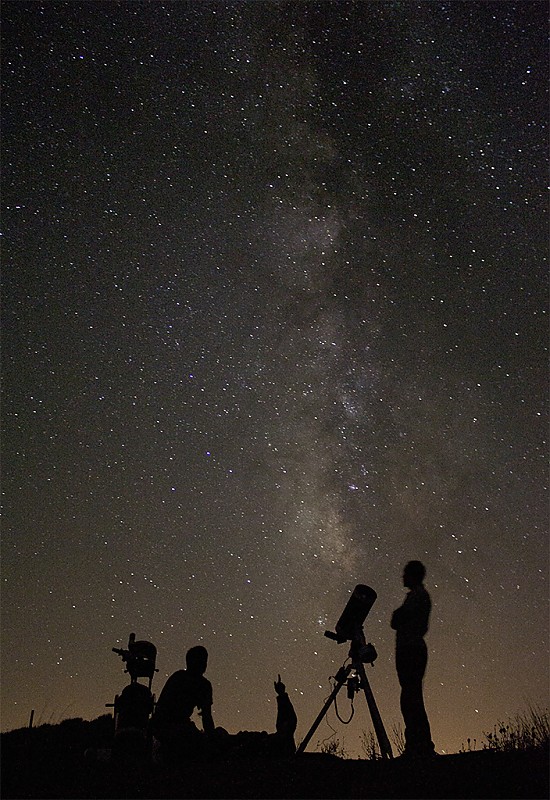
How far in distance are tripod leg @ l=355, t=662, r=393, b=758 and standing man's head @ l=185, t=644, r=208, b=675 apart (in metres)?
1.53

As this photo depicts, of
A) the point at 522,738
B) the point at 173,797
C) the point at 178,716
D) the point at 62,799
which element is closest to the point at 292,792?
the point at 173,797

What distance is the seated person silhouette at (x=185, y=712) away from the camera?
5.17 metres

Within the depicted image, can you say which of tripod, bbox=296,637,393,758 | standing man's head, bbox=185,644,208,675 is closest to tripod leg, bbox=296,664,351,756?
tripod, bbox=296,637,393,758

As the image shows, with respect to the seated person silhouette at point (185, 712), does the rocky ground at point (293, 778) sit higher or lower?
lower

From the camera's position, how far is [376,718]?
575 cm

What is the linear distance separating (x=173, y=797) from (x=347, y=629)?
295 centimetres

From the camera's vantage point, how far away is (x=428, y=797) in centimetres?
336

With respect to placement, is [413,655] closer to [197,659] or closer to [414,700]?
[414,700]

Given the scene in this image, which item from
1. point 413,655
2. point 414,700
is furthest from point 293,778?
point 413,655

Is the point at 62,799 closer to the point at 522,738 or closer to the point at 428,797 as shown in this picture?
the point at 428,797

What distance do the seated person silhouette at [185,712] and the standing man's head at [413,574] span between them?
186 centimetres

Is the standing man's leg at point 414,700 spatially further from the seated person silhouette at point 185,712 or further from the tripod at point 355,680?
the seated person silhouette at point 185,712

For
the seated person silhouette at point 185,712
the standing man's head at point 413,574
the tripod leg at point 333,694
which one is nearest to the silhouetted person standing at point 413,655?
the standing man's head at point 413,574

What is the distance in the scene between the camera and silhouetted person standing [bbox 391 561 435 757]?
17.1 ft
